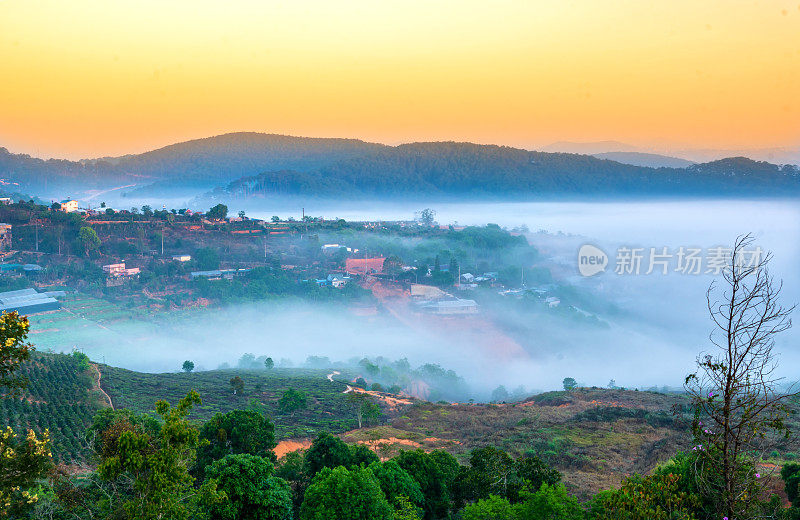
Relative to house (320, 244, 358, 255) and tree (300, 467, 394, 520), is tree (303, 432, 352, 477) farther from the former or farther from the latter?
house (320, 244, 358, 255)

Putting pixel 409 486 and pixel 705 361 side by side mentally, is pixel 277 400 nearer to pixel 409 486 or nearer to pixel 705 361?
pixel 409 486

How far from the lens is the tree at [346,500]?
1164 cm

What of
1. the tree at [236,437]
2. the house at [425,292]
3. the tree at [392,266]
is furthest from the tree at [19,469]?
the tree at [392,266]

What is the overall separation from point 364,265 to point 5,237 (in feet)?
195

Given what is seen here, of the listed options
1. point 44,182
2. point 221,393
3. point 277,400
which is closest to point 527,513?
point 277,400

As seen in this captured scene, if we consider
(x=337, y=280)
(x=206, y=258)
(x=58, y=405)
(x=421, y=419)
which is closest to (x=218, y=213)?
(x=206, y=258)

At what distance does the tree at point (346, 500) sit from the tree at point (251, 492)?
0.78 meters

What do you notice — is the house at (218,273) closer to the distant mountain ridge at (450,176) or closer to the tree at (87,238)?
the tree at (87,238)

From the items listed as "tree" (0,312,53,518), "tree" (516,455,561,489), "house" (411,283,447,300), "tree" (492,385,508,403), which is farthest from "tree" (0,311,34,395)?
"house" (411,283,447,300)

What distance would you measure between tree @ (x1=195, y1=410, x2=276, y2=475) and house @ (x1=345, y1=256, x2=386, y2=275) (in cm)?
7615

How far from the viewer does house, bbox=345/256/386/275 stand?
97250 millimetres

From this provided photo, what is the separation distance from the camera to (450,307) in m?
81.7

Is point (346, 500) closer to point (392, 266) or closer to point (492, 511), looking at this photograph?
point (492, 511)

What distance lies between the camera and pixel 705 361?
6512mm
